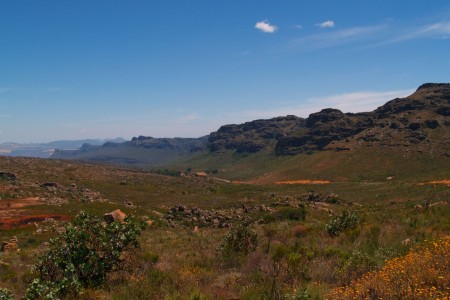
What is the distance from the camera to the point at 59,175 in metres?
72.4

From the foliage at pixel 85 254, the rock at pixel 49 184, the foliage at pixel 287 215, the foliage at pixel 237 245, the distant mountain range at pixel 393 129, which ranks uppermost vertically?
the distant mountain range at pixel 393 129

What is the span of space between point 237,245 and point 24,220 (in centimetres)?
2987

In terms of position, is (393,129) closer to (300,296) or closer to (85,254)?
(85,254)

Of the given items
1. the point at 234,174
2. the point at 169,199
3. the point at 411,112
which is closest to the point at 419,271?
the point at 169,199

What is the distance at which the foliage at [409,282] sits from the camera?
22.5ft

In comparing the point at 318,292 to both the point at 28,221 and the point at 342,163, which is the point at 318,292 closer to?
the point at 28,221

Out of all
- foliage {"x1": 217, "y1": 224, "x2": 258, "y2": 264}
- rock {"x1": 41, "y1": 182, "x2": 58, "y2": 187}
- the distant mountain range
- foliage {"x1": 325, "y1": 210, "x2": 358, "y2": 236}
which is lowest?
rock {"x1": 41, "y1": 182, "x2": 58, "y2": 187}

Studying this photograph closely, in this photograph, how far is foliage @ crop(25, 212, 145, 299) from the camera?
10.3 meters

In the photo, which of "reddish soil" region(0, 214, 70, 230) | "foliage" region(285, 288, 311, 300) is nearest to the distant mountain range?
"reddish soil" region(0, 214, 70, 230)

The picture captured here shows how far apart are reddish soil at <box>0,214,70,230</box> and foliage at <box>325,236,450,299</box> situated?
1369 inches

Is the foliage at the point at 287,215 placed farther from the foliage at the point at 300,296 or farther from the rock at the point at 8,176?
the rock at the point at 8,176

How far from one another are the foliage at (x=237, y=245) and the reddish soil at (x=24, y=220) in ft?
88.9

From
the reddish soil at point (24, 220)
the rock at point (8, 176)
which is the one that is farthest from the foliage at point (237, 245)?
the rock at point (8, 176)

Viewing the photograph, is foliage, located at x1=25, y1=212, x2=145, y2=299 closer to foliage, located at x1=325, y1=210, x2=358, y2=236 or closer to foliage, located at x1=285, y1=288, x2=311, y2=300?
foliage, located at x1=285, y1=288, x2=311, y2=300
